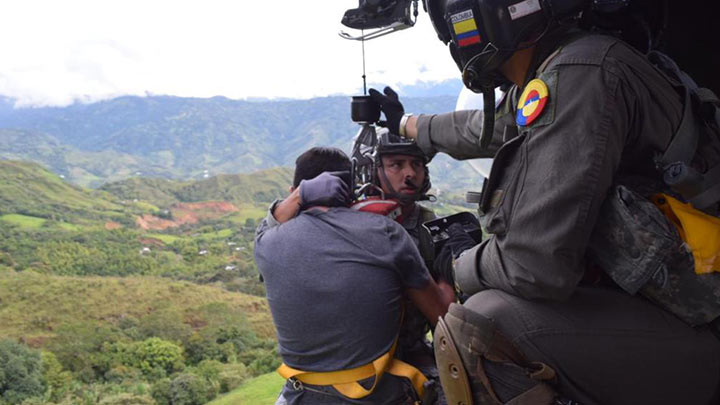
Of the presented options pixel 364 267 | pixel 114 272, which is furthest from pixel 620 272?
pixel 114 272

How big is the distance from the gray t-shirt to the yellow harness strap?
4 cm

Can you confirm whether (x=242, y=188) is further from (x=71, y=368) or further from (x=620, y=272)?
(x=620, y=272)

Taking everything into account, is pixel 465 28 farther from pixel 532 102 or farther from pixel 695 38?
pixel 695 38

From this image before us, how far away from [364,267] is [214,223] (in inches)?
5058

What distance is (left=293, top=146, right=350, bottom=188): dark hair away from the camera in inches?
145

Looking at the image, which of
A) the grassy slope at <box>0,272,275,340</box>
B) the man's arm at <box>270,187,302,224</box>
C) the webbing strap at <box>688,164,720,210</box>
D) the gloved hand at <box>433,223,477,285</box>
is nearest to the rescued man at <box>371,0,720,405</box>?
the webbing strap at <box>688,164,720,210</box>

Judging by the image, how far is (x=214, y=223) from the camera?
12650cm

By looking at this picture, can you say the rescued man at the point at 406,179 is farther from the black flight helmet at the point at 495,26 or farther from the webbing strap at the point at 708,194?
the webbing strap at the point at 708,194

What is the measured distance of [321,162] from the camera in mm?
3676

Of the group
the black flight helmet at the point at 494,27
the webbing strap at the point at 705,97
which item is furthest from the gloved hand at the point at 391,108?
the webbing strap at the point at 705,97

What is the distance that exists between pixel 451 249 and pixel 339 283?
0.69 meters

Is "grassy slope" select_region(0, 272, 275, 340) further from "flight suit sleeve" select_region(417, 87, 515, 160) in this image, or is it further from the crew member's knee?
the crew member's knee

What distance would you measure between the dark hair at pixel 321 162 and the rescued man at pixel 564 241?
1639mm

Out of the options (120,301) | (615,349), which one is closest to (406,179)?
(615,349)
